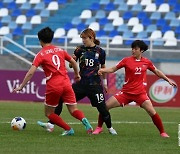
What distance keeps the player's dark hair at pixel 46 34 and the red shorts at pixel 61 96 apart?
0.94 meters

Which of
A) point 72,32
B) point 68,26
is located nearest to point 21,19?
point 68,26

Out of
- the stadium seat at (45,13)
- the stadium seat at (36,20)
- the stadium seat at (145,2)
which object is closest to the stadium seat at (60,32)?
the stadium seat at (36,20)

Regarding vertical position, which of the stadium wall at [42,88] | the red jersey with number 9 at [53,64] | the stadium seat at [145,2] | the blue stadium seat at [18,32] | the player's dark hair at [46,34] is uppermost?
the player's dark hair at [46,34]

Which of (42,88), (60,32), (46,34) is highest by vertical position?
(46,34)

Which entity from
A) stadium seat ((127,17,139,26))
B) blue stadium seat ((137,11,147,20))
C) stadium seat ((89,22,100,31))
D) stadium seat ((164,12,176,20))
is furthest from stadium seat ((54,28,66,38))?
stadium seat ((164,12,176,20))

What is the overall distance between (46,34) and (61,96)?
124 cm

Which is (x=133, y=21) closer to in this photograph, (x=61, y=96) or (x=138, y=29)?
(x=138, y=29)

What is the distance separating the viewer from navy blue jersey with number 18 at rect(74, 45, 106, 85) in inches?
572

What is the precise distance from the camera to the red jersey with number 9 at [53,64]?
1355 centimetres

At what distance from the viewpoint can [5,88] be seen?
27.9 meters

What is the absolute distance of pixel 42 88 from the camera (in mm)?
27641

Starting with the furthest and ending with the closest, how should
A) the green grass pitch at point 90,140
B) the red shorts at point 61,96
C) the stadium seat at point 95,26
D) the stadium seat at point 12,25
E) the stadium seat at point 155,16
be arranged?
the stadium seat at point 12,25
the stadium seat at point 95,26
the stadium seat at point 155,16
the red shorts at point 61,96
the green grass pitch at point 90,140

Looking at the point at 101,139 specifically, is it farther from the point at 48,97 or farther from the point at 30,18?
the point at 30,18

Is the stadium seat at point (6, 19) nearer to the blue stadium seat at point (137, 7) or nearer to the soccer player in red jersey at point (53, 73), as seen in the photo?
the blue stadium seat at point (137, 7)
